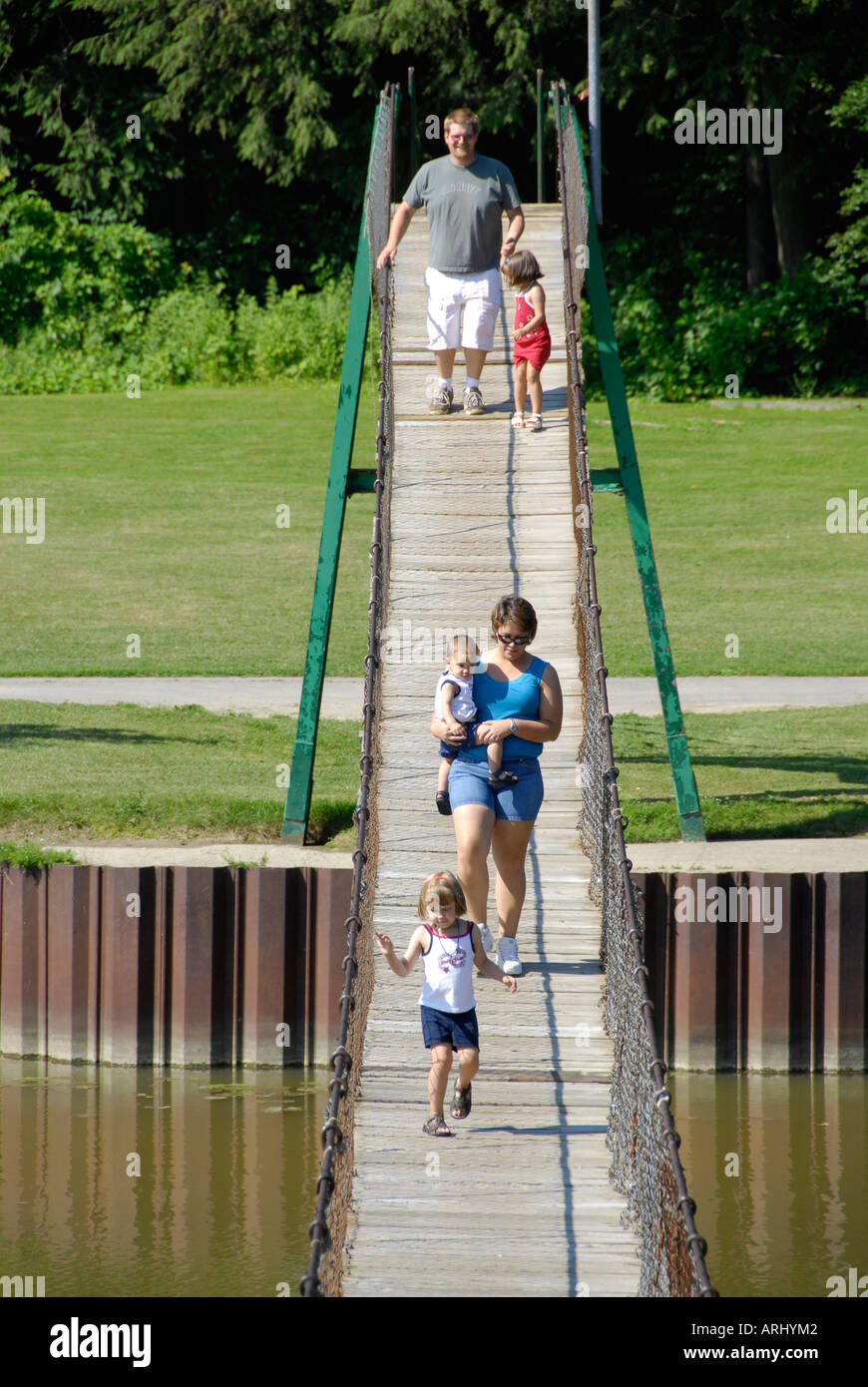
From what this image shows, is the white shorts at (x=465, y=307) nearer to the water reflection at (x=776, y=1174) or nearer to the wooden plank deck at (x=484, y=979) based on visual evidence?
the wooden plank deck at (x=484, y=979)

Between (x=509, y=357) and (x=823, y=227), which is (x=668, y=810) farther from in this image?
(x=823, y=227)

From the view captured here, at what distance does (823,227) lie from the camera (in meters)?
38.3

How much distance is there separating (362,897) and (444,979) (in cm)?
89

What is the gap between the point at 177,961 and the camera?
12.3 meters

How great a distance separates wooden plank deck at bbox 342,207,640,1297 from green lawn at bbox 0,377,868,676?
768 cm

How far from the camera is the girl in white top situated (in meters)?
7.70

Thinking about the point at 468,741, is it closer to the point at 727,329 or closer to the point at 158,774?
the point at 158,774

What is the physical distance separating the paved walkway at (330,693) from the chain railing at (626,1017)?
6598 millimetres

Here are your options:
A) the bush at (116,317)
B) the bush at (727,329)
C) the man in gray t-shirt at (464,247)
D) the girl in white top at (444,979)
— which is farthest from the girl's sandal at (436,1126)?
the bush at (116,317)

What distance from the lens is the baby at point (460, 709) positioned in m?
8.42

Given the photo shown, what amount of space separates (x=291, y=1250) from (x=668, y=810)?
5.63 m

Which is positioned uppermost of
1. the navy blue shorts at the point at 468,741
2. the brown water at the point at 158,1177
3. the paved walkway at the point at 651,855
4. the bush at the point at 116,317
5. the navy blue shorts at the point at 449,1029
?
the bush at the point at 116,317

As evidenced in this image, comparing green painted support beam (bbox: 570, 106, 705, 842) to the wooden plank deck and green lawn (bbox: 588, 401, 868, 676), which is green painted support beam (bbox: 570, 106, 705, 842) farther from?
green lawn (bbox: 588, 401, 868, 676)
